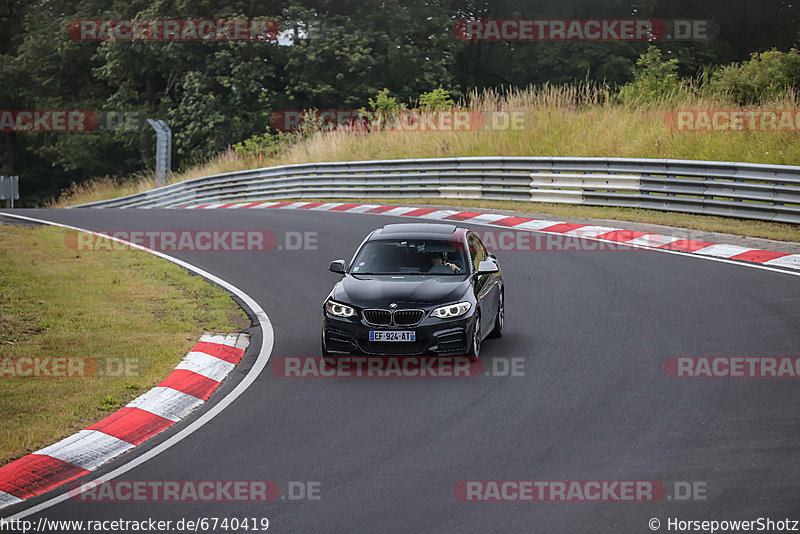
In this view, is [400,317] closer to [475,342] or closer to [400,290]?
[400,290]

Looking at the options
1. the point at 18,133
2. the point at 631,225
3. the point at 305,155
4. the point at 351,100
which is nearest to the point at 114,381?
the point at 631,225

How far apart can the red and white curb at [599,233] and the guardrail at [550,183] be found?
174cm

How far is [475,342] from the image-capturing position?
10.8 m

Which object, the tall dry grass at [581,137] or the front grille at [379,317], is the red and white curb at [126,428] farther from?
the tall dry grass at [581,137]

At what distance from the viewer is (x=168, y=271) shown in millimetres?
17250

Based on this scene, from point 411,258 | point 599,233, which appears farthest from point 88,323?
point 599,233

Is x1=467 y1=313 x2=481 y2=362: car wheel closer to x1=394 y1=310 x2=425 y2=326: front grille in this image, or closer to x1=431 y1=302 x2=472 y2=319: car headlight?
x1=431 y1=302 x2=472 y2=319: car headlight

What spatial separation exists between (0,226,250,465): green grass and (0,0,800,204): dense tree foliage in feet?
85.8

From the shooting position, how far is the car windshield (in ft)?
38.0

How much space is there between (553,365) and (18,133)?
61.1 metres

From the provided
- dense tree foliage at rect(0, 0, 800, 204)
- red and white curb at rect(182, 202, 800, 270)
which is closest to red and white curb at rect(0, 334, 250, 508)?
red and white curb at rect(182, 202, 800, 270)

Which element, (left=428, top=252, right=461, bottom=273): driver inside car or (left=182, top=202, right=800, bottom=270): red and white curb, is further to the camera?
(left=182, top=202, right=800, bottom=270): red and white curb

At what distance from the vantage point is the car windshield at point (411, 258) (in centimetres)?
1159

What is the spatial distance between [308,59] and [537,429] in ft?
121
